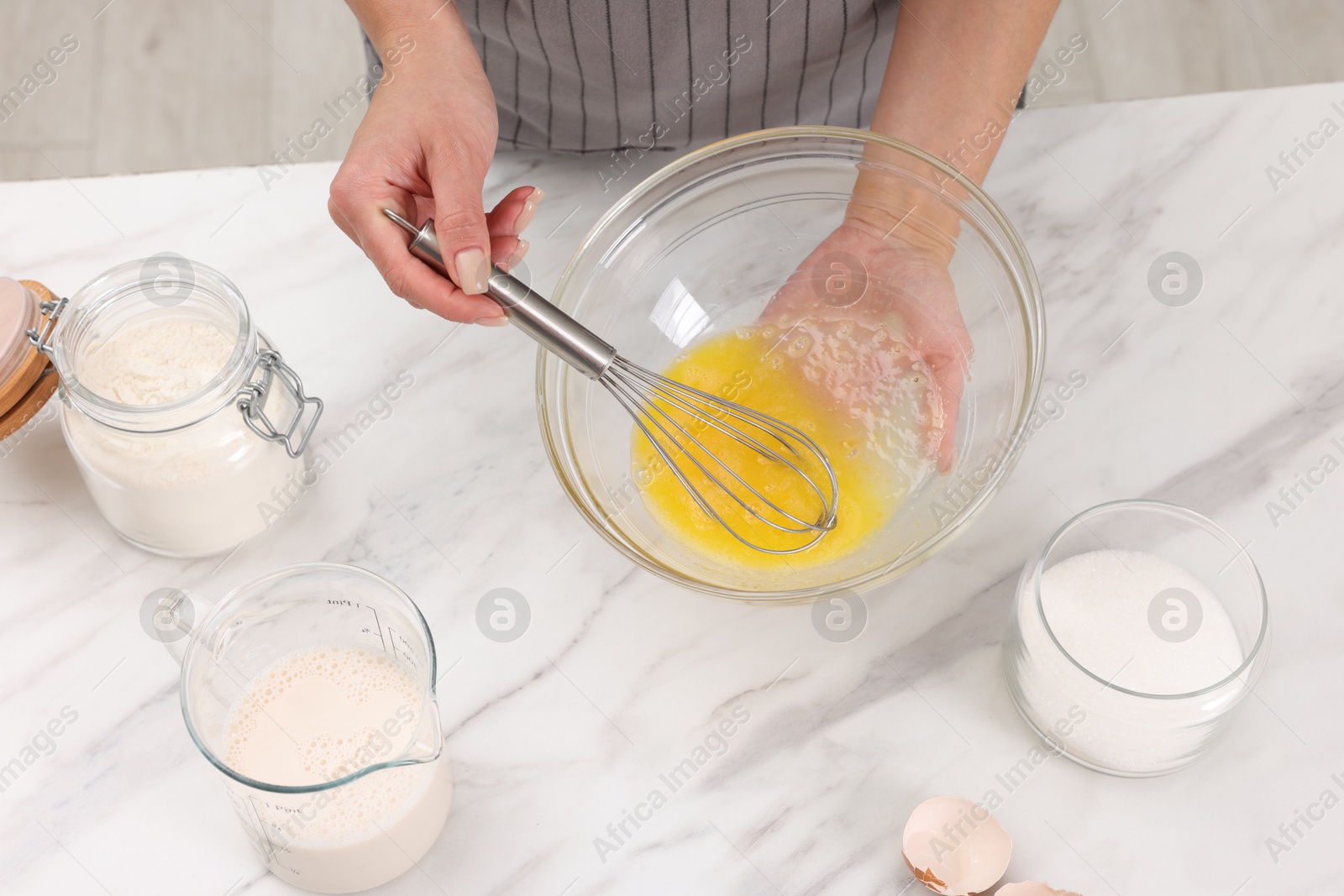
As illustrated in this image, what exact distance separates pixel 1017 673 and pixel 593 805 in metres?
0.34

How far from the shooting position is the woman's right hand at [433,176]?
2.55 ft

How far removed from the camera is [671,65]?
102 centimetres

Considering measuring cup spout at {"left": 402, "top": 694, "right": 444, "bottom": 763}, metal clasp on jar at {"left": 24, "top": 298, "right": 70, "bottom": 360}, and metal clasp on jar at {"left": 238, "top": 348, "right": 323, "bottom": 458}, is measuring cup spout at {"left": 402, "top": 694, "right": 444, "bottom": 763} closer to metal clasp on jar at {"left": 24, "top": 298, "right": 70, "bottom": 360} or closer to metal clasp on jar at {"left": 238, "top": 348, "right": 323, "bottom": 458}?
metal clasp on jar at {"left": 238, "top": 348, "right": 323, "bottom": 458}

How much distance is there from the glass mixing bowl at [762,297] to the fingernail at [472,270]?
9 centimetres

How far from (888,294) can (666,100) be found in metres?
0.33

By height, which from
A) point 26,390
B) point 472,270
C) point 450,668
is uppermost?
point 472,270

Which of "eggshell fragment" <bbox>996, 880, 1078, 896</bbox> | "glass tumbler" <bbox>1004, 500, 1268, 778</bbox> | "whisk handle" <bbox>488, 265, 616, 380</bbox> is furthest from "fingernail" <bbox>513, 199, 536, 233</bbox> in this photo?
"eggshell fragment" <bbox>996, 880, 1078, 896</bbox>

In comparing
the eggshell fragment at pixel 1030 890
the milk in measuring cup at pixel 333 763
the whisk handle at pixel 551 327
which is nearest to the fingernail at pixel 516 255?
the whisk handle at pixel 551 327

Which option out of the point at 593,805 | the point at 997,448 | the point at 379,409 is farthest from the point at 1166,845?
the point at 379,409

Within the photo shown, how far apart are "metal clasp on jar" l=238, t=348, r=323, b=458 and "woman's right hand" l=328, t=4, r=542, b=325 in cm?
12

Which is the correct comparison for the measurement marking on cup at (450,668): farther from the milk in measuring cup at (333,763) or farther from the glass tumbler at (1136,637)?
the glass tumbler at (1136,637)

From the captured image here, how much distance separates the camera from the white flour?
0.83m

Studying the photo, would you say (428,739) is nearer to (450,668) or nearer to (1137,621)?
(450,668)

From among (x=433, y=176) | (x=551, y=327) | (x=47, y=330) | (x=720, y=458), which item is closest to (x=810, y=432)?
(x=720, y=458)
